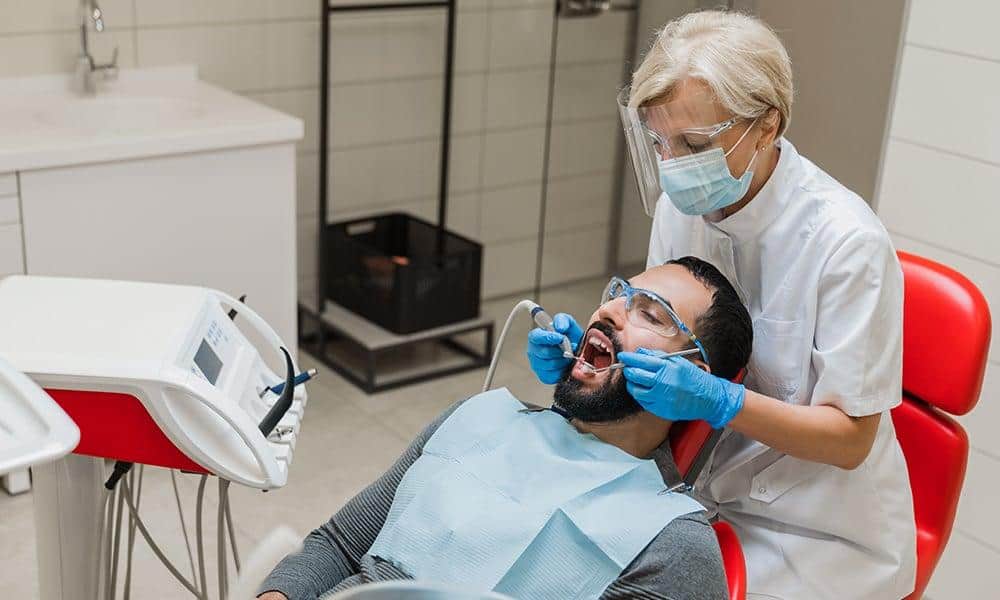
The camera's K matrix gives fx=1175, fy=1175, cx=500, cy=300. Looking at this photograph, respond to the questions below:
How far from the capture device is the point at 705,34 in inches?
61.5

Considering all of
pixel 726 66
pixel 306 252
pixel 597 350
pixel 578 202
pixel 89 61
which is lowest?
pixel 306 252

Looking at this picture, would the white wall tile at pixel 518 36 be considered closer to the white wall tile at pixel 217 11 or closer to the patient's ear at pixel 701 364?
the white wall tile at pixel 217 11

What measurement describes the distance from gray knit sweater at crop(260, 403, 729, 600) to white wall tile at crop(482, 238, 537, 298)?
94.2 inches

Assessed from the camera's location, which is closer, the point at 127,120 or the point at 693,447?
the point at 693,447

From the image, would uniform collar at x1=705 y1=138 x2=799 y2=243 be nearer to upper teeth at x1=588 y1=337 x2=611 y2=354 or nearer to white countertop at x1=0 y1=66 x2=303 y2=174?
upper teeth at x1=588 y1=337 x2=611 y2=354

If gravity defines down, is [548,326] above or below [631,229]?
above

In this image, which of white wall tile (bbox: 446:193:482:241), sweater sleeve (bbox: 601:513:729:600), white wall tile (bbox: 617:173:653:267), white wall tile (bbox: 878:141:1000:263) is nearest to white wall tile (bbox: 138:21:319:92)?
white wall tile (bbox: 446:193:482:241)

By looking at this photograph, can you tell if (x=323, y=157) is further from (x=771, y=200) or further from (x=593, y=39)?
(x=771, y=200)

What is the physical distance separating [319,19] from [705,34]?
2096 mm

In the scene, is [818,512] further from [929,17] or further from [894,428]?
[929,17]

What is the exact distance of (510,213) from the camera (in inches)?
162

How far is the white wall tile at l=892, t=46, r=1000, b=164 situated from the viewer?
7.33 ft

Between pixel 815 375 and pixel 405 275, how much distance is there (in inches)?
72.8

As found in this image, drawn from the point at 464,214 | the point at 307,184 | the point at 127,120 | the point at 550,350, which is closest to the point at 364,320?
the point at 307,184
